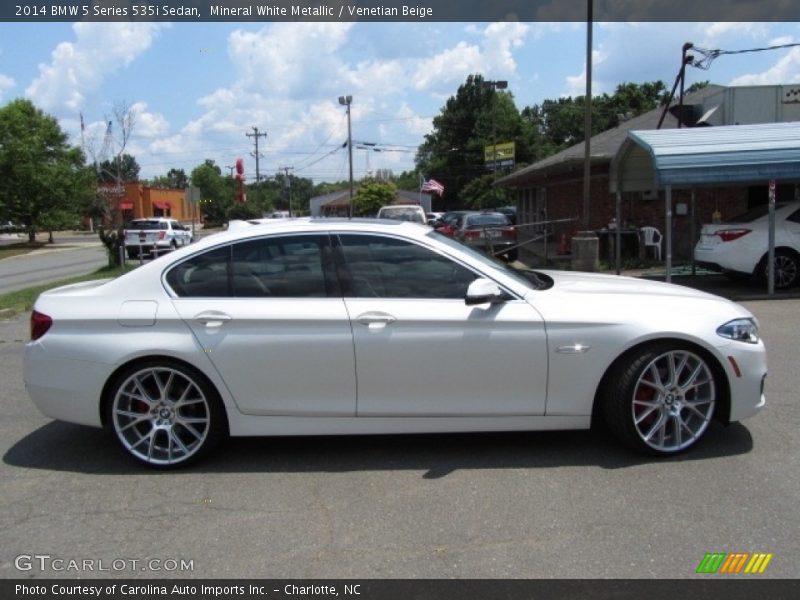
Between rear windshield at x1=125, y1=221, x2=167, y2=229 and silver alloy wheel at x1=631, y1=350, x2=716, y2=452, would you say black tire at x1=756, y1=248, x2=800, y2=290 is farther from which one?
rear windshield at x1=125, y1=221, x2=167, y2=229

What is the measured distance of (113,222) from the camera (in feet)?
79.0

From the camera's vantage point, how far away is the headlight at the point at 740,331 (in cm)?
450

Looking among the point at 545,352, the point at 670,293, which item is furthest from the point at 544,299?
the point at 670,293

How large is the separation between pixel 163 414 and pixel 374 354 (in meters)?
1.41

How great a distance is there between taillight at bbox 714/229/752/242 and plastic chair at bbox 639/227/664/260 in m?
5.67

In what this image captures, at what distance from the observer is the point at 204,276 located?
464 centimetres

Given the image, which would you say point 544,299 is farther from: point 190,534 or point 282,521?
point 190,534

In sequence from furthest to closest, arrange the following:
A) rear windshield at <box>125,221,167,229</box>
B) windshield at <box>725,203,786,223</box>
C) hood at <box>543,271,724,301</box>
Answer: rear windshield at <box>125,221,167,229</box>, windshield at <box>725,203,786,223</box>, hood at <box>543,271,724,301</box>

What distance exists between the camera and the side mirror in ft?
14.2

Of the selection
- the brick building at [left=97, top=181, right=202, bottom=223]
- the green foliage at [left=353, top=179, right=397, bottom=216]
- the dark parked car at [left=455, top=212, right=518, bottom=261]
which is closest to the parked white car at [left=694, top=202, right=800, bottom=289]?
the dark parked car at [left=455, top=212, right=518, bottom=261]

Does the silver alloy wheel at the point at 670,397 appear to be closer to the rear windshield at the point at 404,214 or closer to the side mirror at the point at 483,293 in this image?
the side mirror at the point at 483,293

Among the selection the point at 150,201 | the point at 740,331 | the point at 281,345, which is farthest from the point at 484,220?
the point at 150,201

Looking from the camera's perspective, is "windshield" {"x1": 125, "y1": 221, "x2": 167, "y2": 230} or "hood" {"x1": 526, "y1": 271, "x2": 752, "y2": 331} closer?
"hood" {"x1": 526, "y1": 271, "x2": 752, "y2": 331}

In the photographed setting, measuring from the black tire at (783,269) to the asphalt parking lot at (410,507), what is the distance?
7777mm
